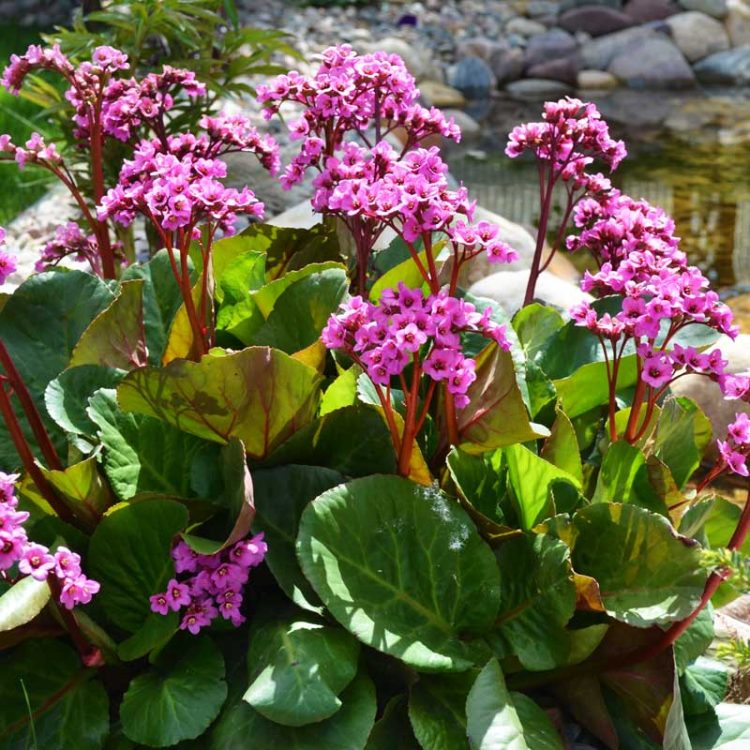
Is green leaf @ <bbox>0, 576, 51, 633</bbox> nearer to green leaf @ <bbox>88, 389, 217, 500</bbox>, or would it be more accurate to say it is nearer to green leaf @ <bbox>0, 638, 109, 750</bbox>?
green leaf @ <bbox>0, 638, 109, 750</bbox>

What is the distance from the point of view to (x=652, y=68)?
8.77m

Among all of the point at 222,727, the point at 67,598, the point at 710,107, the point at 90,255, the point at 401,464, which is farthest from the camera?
the point at 710,107

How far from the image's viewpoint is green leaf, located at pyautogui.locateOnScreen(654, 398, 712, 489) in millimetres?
1863

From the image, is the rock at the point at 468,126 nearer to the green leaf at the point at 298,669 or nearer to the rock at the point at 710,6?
the rock at the point at 710,6

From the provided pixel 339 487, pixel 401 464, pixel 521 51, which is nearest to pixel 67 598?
pixel 339 487

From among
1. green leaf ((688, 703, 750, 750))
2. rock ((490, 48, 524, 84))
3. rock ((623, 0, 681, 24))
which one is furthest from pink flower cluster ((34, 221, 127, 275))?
rock ((623, 0, 681, 24))

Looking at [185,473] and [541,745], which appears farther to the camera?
[185,473]

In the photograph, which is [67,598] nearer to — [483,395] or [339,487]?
[339,487]

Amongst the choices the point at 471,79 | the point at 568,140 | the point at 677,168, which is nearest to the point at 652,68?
the point at 471,79

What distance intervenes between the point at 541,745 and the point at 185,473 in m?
0.70

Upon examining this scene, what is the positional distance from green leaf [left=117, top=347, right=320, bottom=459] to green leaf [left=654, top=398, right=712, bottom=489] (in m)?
0.64

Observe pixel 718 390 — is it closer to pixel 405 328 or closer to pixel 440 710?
pixel 440 710

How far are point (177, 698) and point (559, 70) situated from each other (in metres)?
7.96

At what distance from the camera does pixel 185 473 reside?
5.67 ft
